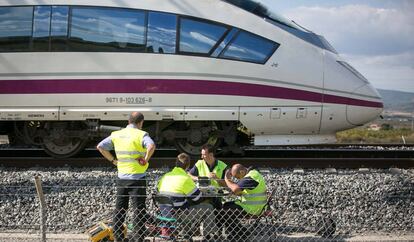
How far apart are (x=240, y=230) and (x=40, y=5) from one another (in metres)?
6.70

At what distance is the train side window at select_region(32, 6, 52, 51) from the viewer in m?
10.5

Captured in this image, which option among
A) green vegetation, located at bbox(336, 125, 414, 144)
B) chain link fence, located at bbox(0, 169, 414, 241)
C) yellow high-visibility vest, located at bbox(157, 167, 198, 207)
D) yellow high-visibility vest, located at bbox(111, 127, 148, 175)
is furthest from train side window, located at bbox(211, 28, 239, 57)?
green vegetation, located at bbox(336, 125, 414, 144)

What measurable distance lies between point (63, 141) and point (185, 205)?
5723mm

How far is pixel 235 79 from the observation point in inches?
406

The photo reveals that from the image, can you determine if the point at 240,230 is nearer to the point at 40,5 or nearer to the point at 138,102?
the point at 138,102

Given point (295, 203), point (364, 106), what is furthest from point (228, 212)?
point (364, 106)

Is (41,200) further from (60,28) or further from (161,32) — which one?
(60,28)

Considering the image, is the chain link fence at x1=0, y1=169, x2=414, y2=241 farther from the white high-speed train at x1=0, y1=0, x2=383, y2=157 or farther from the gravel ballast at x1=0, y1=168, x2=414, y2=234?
the white high-speed train at x1=0, y1=0, x2=383, y2=157

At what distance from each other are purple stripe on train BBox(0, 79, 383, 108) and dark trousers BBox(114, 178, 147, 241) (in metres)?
4.27

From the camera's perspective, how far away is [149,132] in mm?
10898

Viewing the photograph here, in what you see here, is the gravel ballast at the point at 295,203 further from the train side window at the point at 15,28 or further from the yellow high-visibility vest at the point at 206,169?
the train side window at the point at 15,28

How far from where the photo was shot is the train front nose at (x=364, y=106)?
1055 cm

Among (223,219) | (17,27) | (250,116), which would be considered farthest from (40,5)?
(223,219)

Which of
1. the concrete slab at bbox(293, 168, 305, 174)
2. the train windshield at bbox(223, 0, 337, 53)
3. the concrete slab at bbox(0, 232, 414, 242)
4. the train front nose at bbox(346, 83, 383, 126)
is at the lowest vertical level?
the concrete slab at bbox(0, 232, 414, 242)
